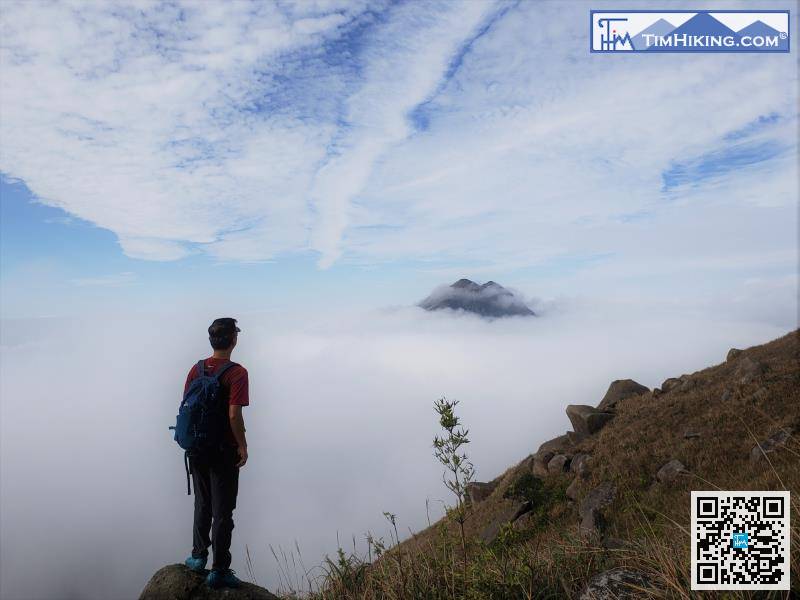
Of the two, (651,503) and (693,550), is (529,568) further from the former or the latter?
(651,503)

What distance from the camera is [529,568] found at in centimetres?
449

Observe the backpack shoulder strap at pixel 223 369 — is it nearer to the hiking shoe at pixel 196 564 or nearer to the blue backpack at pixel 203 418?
the blue backpack at pixel 203 418

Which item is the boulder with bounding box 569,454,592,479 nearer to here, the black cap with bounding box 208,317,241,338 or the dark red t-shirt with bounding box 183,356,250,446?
the dark red t-shirt with bounding box 183,356,250,446

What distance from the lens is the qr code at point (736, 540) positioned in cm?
371

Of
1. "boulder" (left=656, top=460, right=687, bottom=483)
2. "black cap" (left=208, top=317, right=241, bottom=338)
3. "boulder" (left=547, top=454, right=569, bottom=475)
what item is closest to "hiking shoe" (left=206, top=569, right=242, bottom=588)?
"black cap" (left=208, top=317, right=241, bottom=338)

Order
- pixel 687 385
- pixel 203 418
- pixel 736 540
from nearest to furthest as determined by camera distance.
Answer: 1. pixel 736 540
2. pixel 203 418
3. pixel 687 385

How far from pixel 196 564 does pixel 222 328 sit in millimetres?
2780

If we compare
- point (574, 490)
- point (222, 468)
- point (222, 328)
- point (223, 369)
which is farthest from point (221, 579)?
point (574, 490)

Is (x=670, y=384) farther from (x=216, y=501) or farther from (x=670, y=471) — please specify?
(x=216, y=501)

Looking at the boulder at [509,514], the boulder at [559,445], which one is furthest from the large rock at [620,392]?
the boulder at [509,514]

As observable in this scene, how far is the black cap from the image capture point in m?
6.03

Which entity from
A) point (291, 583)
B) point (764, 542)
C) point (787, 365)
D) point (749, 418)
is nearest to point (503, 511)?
point (749, 418)

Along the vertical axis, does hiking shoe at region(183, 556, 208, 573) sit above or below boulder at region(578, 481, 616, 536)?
above

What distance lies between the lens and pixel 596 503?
16062mm
